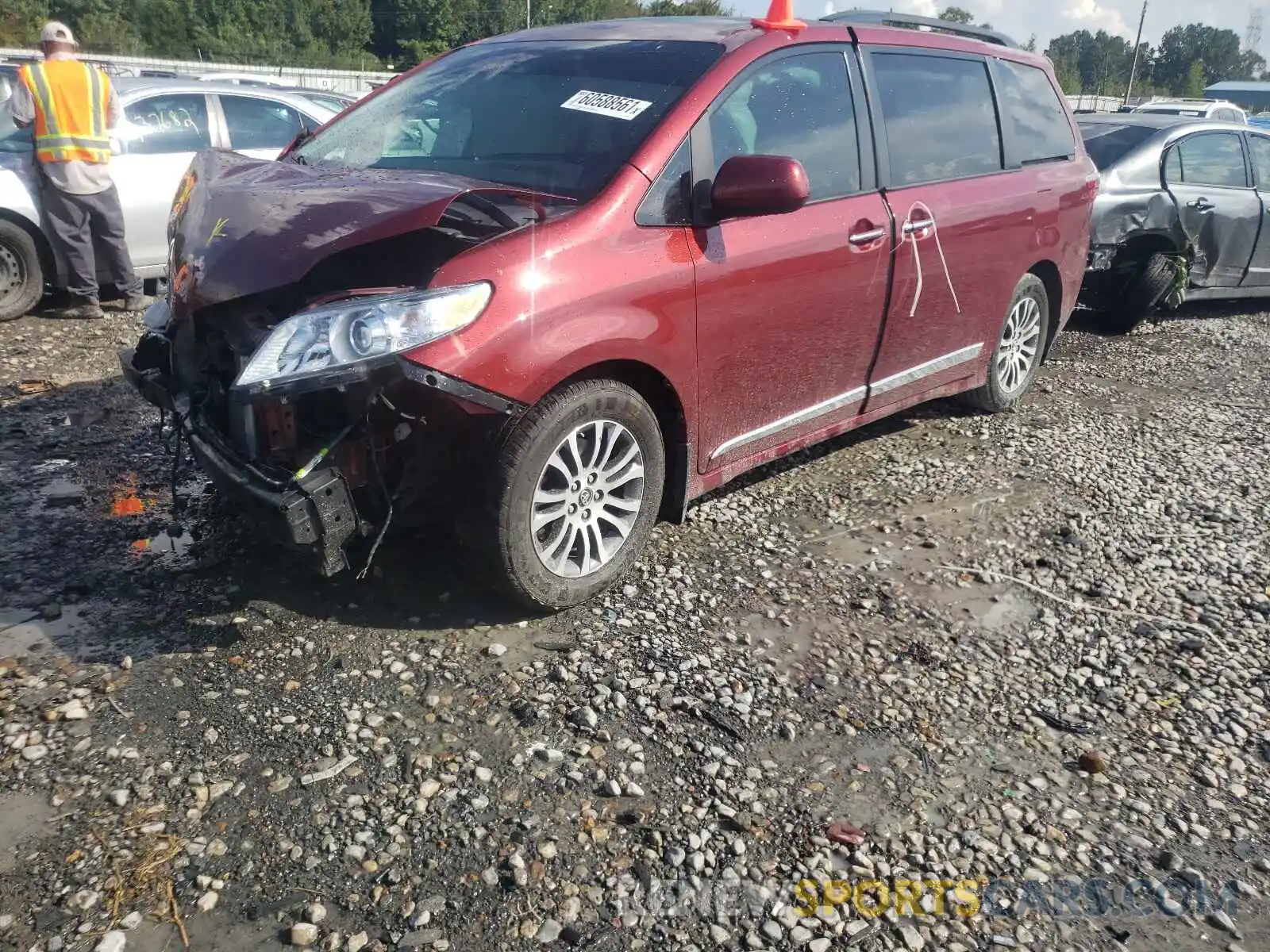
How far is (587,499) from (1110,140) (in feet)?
22.6

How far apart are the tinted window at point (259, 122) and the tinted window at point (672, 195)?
5.91m

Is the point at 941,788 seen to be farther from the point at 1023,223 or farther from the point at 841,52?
the point at 1023,223

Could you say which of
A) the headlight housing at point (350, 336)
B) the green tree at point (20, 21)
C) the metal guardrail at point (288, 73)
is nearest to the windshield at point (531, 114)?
the headlight housing at point (350, 336)

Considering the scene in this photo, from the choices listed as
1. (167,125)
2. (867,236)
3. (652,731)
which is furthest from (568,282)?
(167,125)

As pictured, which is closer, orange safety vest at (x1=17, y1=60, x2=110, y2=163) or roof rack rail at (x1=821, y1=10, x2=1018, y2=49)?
roof rack rail at (x1=821, y1=10, x2=1018, y2=49)

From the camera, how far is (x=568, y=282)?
319cm

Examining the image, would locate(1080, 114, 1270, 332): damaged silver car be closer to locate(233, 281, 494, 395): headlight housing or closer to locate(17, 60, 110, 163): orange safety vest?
locate(233, 281, 494, 395): headlight housing

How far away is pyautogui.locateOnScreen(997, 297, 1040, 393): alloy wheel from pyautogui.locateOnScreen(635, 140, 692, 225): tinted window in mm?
2722

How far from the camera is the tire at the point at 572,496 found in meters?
3.21

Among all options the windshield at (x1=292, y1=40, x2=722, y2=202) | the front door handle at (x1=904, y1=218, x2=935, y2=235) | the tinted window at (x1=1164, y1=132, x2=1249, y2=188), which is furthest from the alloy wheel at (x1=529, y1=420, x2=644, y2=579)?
the tinted window at (x1=1164, y1=132, x2=1249, y2=188)

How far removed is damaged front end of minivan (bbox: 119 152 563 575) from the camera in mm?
2916

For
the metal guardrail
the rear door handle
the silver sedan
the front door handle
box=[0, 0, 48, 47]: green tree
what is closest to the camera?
the rear door handle

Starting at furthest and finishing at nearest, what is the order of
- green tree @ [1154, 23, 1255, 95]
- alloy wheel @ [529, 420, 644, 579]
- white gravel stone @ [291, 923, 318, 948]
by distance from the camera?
green tree @ [1154, 23, 1255, 95], alloy wheel @ [529, 420, 644, 579], white gravel stone @ [291, 923, 318, 948]

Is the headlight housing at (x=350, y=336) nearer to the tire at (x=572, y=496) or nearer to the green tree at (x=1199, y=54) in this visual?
the tire at (x=572, y=496)
